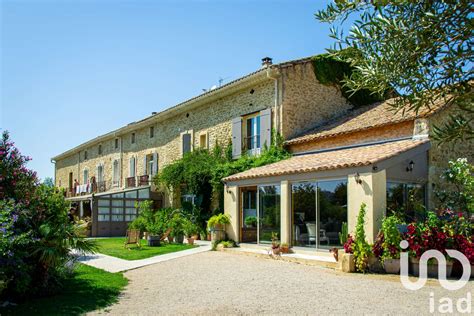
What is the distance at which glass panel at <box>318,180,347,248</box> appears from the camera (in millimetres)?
11148

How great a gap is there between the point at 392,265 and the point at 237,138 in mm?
9260

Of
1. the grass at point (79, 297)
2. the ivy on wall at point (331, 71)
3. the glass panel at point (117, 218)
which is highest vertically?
the ivy on wall at point (331, 71)

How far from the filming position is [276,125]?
1590cm

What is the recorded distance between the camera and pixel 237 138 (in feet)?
57.1

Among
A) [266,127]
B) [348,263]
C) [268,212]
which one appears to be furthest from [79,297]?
[266,127]

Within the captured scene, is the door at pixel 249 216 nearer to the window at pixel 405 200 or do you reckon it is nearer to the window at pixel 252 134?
the window at pixel 252 134

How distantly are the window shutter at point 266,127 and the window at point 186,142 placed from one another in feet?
16.9

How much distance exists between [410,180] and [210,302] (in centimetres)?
718

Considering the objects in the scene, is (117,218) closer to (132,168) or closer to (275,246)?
(132,168)

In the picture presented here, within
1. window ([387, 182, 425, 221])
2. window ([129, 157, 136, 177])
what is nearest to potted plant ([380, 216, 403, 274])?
window ([387, 182, 425, 221])

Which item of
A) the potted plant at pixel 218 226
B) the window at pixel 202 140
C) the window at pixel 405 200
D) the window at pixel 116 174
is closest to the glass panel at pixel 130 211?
the window at pixel 202 140

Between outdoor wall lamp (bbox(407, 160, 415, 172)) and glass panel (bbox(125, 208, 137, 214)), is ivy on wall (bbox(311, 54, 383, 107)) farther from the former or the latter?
glass panel (bbox(125, 208, 137, 214))

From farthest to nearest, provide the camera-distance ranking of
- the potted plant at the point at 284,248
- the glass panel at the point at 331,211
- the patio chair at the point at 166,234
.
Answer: the patio chair at the point at 166,234, the potted plant at the point at 284,248, the glass panel at the point at 331,211

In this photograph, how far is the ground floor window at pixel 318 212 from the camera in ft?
36.9
